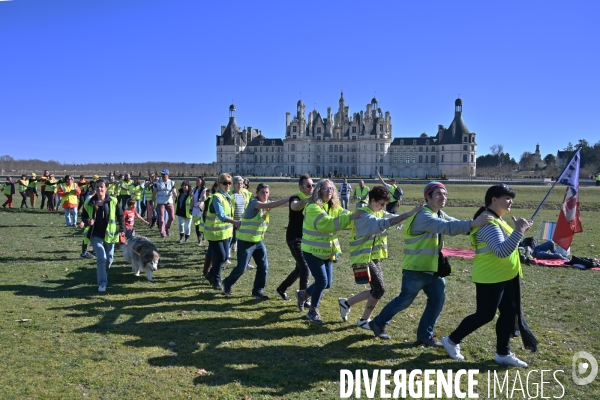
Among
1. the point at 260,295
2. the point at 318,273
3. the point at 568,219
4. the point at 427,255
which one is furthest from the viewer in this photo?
the point at 568,219

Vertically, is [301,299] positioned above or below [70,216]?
below

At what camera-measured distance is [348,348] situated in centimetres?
597

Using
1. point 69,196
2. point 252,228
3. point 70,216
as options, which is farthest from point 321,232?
point 70,216

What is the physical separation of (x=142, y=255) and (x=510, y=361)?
6.95 m

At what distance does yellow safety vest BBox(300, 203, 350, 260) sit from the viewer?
625 cm

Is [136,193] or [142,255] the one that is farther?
[136,193]

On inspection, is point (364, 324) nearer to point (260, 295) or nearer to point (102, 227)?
point (260, 295)

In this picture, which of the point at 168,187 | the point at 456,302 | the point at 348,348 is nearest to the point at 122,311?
the point at 348,348

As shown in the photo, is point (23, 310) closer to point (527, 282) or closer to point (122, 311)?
point (122, 311)

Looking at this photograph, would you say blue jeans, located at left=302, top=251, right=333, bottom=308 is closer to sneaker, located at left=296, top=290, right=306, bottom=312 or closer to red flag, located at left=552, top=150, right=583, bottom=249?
sneaker, located at left=296, top=290, right=306, bottom=312

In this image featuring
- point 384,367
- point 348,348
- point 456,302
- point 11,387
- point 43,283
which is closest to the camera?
point 11,387

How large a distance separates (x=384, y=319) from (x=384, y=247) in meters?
0.97

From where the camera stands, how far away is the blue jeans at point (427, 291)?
583 centimetres

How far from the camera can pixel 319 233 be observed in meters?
6.55
